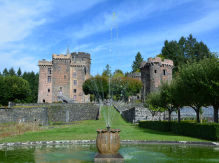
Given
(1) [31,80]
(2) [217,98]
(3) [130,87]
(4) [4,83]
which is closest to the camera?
(2) [217,98]

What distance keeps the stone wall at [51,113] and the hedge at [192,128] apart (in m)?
20.1

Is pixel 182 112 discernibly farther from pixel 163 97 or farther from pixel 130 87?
pixel 130 87

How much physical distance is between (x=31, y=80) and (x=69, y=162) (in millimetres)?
81151

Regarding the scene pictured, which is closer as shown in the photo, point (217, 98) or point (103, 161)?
point (103, 161)

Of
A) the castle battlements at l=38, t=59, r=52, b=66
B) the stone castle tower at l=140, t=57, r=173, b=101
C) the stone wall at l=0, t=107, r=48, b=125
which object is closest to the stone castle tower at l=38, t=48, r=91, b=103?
the castle battlements at l=38, t=59, r=52, b=66

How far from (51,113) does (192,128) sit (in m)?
29.3

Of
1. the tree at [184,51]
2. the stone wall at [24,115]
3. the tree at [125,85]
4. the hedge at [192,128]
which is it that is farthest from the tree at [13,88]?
the tree at [184,51]

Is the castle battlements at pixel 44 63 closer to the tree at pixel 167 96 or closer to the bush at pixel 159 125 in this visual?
the bush at pixel 159 125

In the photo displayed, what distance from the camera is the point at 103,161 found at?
30.9 feet

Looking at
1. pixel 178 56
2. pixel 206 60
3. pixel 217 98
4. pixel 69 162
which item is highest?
pixel 178 56

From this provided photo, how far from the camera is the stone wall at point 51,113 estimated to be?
131 feet

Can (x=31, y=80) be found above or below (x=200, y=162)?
above

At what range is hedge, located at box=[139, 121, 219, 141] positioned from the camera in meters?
15.6

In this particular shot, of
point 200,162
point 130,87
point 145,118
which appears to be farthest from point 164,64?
point 200,162
